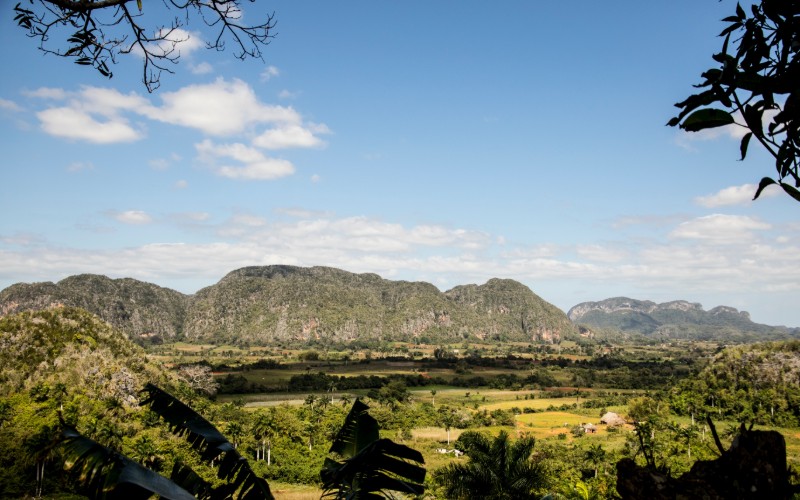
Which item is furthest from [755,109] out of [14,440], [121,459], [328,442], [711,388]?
[711,388]

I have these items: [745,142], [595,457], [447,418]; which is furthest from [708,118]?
[447,418]

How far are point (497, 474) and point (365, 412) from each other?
15.0 m

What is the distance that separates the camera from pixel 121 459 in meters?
3.76

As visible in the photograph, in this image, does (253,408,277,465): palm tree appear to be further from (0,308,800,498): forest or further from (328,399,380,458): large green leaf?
(328,399,380,458): large green leaf

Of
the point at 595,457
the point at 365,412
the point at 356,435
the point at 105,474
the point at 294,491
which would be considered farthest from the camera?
the point at 595,457

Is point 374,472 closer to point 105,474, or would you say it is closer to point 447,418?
point 105,474

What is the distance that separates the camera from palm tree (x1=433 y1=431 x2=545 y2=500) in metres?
19.5

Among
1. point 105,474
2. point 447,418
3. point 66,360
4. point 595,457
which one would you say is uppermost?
point 105,474

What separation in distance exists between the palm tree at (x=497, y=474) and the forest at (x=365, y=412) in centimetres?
10

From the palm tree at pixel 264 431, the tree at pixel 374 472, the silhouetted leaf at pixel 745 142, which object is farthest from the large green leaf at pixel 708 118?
the palm tree at pixel 264 431

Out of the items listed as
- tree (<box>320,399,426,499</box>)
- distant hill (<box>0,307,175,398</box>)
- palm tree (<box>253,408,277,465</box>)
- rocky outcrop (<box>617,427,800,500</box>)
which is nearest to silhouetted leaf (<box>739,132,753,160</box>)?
rocky outcrop (<box>617,427,800,500</box>)

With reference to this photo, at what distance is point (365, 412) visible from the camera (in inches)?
277

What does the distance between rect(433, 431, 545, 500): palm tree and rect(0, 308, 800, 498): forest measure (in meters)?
0.10

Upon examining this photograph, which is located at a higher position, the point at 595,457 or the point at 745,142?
the point at 745,142
